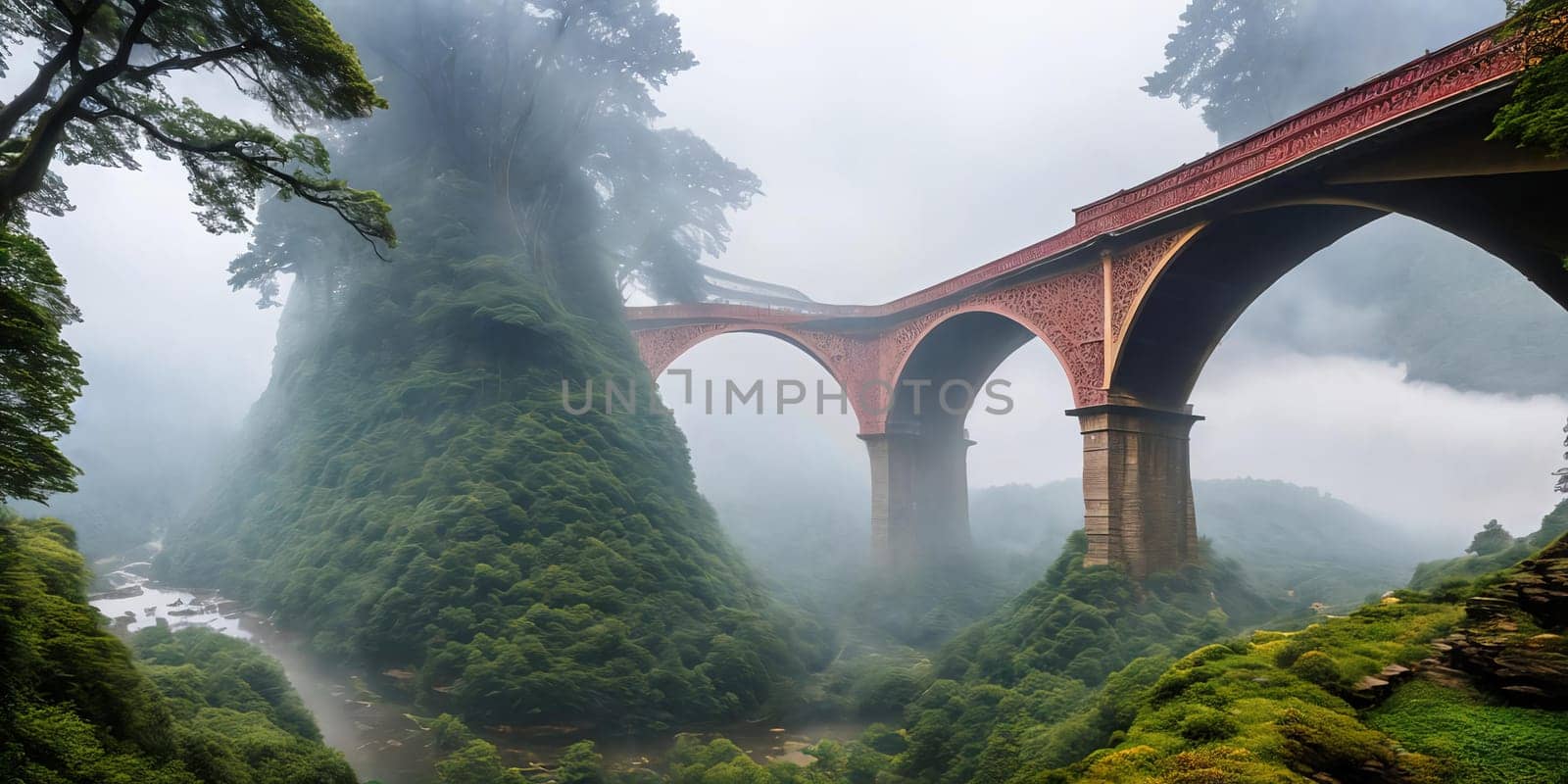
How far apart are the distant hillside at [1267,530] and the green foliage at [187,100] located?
91.7 ft

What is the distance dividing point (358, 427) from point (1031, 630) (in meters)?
20.5

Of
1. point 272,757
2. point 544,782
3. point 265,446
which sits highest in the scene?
point 265,446

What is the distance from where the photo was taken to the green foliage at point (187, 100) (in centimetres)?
783

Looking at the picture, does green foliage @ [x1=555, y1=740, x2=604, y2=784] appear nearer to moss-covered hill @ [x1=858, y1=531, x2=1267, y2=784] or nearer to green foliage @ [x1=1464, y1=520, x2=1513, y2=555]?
moss-covered hill @ [x1=858, y1=531, x2=1267, y2=784]

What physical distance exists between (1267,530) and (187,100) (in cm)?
5179

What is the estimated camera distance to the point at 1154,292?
17406 millimetres

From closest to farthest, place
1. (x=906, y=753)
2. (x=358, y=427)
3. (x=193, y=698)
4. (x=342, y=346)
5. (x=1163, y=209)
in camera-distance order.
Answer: (x=193, y=698)
(x=906, y=753)
(x=1163, y=209)
(x=358, y=427)
(x=342, y=346)

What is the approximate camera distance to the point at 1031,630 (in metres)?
17.1

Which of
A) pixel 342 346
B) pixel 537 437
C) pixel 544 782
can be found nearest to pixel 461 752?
pixel 544 782

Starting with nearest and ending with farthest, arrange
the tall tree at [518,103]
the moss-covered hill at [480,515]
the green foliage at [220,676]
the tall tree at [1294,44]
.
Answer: the green foliage at [220,676]
the moss-covered hill at [480,515]
the tall tree at [518,103]
the tall tree at [1294,44]

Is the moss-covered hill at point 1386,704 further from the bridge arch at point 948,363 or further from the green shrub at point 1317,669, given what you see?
the bridge arch at point 948,363

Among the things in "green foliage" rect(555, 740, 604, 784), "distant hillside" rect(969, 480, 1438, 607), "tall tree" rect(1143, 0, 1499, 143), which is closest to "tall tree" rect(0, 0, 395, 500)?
"green foliage" rect(555, 740, 604, 784)

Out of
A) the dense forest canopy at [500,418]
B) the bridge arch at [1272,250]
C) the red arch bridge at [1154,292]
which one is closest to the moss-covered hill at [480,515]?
the dense forest canopy at [500,418]

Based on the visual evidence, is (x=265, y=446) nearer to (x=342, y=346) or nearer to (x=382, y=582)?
(x=342, y=346)
